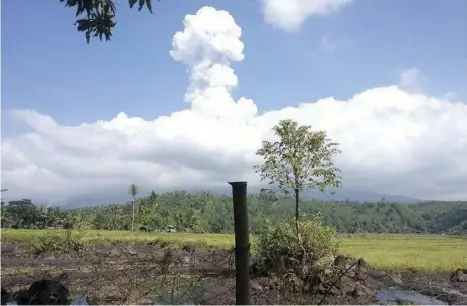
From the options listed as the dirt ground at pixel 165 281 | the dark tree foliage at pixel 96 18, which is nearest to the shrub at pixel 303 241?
the dirt ground at pixel 165 281

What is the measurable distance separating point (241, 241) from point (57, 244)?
129ft

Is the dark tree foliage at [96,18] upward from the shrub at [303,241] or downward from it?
upward

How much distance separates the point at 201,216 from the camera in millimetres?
135250

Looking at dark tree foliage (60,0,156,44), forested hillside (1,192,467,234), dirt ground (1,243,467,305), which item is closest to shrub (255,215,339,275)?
dirt ground (1,243,467,305)

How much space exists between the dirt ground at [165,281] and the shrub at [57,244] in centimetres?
98

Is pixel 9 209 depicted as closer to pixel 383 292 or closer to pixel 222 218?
pixel 222 218

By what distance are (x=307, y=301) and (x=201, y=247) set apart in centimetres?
4356

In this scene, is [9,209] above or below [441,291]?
above

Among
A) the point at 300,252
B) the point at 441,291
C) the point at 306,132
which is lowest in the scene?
the point at 441,291

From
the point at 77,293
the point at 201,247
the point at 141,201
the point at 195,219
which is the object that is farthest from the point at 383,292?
the point at 141,201

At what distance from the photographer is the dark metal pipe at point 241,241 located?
4.64m

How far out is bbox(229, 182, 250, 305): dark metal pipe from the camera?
464 cm

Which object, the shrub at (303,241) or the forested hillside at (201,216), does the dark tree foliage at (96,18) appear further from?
the forested hillside at (201,216)

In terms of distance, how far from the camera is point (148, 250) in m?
46.4
